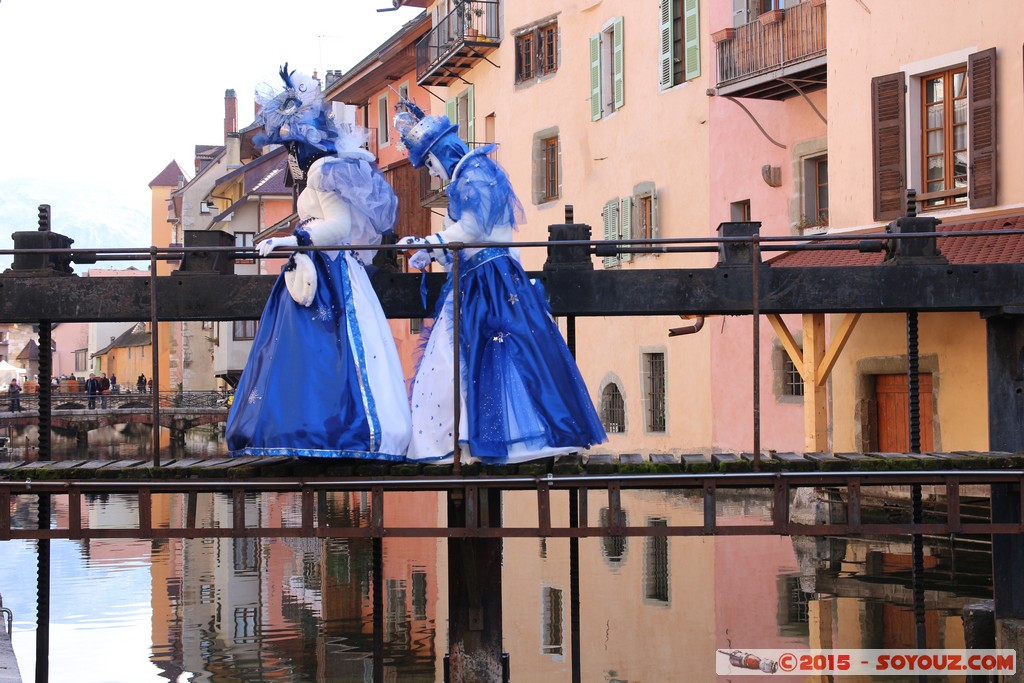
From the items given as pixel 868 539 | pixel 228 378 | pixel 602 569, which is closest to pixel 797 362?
pixel 868 539

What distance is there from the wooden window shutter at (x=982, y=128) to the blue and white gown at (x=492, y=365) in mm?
7985

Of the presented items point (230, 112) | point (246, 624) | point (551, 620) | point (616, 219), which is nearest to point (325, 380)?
point (551, 620)

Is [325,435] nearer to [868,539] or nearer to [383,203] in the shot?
[383,203]

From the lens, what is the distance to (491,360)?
5.99 m

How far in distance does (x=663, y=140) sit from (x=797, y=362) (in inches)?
277

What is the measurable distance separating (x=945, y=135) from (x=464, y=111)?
58.1ft

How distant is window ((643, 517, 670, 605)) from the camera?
478 inches

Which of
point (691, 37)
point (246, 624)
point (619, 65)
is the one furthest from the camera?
point (619, 65)

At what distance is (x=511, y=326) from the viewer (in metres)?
5.99

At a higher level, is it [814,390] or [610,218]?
[610,218]

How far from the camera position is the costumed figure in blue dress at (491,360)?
19.2ft

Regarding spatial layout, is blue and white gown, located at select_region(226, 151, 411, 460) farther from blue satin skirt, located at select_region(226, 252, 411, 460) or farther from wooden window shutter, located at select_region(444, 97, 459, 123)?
wooden window shutter, located at select_region(444, 97, 459, 123)

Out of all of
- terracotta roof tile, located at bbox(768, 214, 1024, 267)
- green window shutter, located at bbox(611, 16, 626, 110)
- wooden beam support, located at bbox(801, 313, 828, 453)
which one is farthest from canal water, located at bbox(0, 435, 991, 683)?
green window shutter, located at bbox(611, 16, 626, 110)

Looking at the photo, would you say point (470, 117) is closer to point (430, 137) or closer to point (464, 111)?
point (464, 111)
